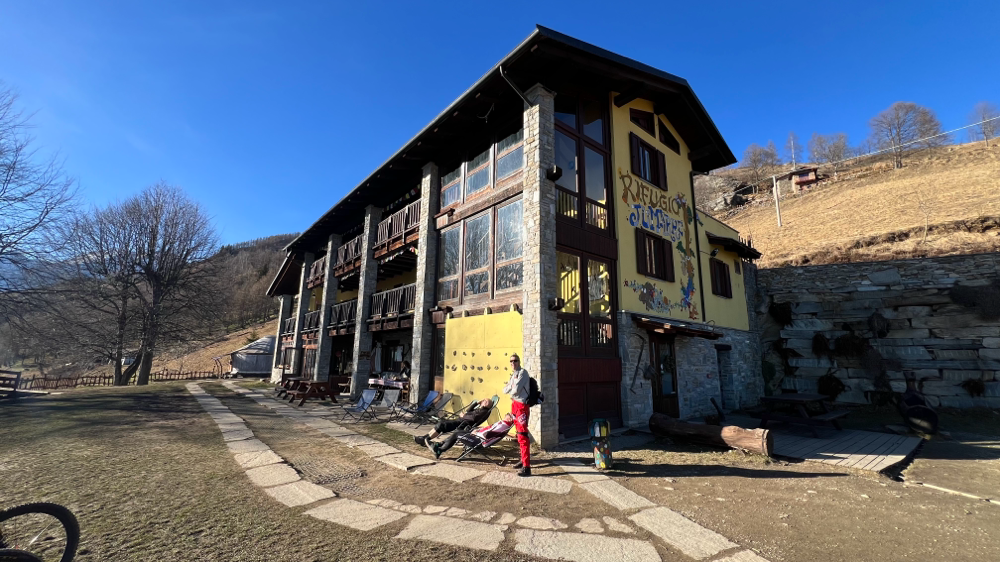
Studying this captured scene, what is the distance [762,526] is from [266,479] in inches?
238

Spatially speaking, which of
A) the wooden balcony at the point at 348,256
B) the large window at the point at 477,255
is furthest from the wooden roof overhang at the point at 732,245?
the wooden balcony at the point at 348,256

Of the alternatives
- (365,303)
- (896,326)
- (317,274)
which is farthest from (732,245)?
(317,274)

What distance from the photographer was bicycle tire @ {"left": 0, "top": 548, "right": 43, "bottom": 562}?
2.31m

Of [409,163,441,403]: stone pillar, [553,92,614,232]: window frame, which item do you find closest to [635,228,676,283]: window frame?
[553,92,614,232]: window frame

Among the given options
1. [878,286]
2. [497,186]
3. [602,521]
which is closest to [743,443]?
[602,521]

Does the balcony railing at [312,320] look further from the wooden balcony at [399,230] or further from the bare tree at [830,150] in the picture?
the bare tree at [830,150]

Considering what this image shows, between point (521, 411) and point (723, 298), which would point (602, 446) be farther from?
point (723, 298)

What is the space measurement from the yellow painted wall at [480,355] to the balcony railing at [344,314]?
7.10 metres

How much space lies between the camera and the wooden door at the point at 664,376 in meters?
10.6

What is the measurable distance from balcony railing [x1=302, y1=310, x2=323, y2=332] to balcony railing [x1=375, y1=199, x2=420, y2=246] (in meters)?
6.47

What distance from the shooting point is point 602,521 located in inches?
169

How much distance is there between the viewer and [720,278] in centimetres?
1462

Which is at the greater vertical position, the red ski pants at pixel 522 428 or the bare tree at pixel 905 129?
the bare tree at pixel 905 129

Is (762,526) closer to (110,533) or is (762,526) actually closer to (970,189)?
(110,533)
